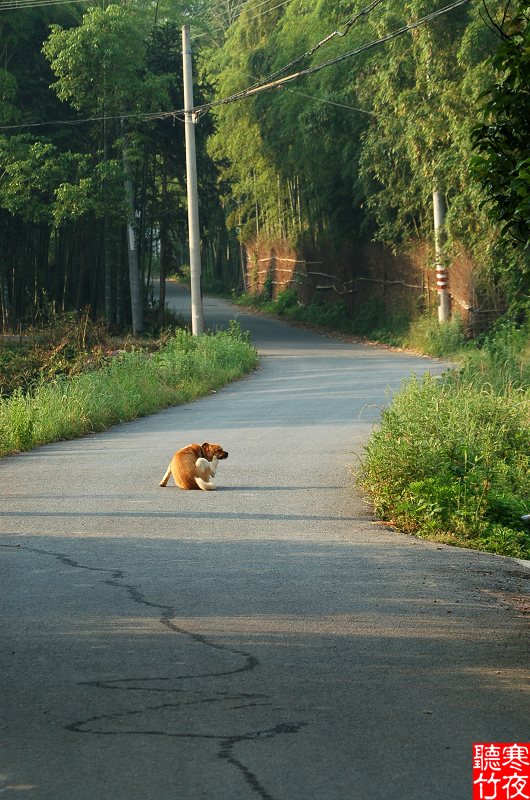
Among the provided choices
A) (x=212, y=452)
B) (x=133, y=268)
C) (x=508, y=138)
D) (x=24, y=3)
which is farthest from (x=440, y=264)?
(x=508, y=138)

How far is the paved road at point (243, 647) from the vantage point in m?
4.69

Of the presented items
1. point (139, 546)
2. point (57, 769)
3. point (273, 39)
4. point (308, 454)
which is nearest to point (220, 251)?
point (273, 39)

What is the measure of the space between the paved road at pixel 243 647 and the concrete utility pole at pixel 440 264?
67.1 feet

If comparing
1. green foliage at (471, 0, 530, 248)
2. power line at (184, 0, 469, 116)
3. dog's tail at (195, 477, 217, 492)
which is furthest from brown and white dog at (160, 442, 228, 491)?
power line at (184, 0, 469, 116)

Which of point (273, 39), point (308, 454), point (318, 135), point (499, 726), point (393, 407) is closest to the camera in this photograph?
Result: point (499, 726)

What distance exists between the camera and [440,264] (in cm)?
3275

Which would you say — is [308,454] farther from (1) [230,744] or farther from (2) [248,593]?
(1) [230,744]

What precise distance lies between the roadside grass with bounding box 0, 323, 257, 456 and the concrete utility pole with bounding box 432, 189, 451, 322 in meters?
6.12

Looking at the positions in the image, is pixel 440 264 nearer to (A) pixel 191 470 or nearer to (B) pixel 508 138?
(A) pixel 191 470

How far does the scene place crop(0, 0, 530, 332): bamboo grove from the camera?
1162 inches

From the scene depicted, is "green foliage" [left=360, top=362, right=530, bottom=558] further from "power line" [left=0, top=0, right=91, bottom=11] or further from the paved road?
"power line" [left=0, top=0, right=91, bottom=11]

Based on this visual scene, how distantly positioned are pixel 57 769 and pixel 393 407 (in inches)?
364

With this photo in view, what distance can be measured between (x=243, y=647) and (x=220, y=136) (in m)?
43.7

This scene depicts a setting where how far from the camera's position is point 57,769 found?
466 cm
